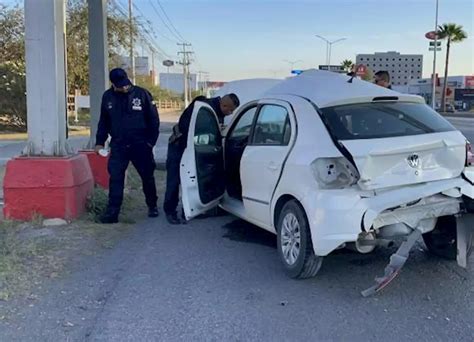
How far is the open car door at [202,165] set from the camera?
6844mm

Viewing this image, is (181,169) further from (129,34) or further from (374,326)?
(129,34)

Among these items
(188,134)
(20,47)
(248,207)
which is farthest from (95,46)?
(20,47)

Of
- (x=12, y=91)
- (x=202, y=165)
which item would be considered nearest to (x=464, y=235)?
(x=202, y=165)

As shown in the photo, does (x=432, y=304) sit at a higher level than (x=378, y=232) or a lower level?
lower

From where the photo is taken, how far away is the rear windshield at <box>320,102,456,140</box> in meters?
4.99

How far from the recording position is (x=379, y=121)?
203 inches

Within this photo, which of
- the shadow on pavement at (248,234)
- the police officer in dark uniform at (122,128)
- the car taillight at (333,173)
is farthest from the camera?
the police officer in dark uniform at (122,128)

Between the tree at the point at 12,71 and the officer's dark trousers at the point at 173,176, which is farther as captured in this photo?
the tree at the point at 12,71

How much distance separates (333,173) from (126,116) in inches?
133

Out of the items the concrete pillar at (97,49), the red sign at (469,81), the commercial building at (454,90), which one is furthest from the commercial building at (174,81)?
the concrete pillar at (97,49)

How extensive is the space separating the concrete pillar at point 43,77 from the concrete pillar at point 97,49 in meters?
3.00

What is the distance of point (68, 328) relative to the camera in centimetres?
412

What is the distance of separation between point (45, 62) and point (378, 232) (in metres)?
4.67

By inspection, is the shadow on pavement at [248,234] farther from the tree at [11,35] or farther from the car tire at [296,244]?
the tree at [11,35]
